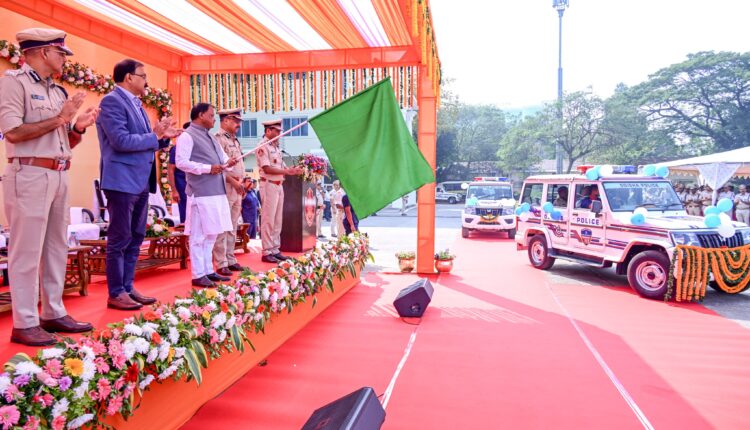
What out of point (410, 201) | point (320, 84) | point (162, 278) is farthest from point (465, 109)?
point (162, 278)

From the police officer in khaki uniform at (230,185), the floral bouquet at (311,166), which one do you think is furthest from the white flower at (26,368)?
the floral bouquet at (311,166)

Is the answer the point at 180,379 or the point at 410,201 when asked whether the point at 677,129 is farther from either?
the point at 180,379

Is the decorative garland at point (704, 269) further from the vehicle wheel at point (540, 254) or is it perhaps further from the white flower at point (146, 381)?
the white flower at point (146, 381)

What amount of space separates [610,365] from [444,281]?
4.22 metres

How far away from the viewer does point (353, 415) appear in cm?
215

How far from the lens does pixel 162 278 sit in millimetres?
5320

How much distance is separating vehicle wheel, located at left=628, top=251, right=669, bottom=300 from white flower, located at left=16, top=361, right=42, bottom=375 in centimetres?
756

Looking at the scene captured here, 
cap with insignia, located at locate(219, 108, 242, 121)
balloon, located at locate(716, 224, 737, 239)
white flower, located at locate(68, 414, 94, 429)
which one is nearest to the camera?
white flower, located at locate(68, 414, 94, 429)

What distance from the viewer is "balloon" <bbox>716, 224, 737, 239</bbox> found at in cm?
702

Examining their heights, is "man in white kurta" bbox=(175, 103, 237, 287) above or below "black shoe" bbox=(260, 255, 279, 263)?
above

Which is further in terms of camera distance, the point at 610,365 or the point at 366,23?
the point at 366,23

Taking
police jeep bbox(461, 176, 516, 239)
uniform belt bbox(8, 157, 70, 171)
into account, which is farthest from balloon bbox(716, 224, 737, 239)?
police jeep bbox(461, 176, 516, 239)

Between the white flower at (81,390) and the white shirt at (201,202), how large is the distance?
2.37 meters

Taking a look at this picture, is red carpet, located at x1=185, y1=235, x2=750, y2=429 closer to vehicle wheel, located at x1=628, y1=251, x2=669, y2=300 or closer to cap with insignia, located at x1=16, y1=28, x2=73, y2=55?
vehicle wheel, located at x1=628, y1=251, x2=669, y2=300
